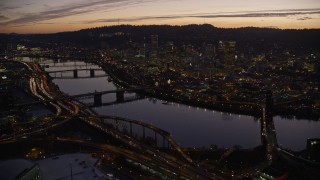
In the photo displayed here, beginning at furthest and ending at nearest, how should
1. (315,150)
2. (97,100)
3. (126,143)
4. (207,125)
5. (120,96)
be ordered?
1. (120,96)
2. (97,100)
3. (207,125)
4. (126,143)
5. (315,150)

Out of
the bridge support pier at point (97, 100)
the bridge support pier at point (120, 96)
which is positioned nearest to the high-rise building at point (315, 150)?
the bridge support pier at point (97, 100)

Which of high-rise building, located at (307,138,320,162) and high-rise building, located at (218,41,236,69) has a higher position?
high-rise building, located at (218,41,236,69)

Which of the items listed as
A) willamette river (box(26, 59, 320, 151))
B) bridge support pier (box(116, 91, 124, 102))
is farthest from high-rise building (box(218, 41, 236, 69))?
willamette river (box(26, 59, 320, 151))

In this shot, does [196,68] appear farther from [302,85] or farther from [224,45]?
[224,45]

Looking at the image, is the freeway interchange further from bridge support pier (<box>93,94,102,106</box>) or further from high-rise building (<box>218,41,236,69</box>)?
high-rise building (<box>218,41,236,69</box>)

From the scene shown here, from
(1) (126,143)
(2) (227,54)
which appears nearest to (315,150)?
(1) (126,143)

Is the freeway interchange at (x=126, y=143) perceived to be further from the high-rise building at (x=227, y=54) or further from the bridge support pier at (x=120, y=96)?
the high-rise building at (x=227, y=54)

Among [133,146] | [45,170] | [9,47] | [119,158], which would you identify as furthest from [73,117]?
[9,47]

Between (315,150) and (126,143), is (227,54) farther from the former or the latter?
(315,150)
